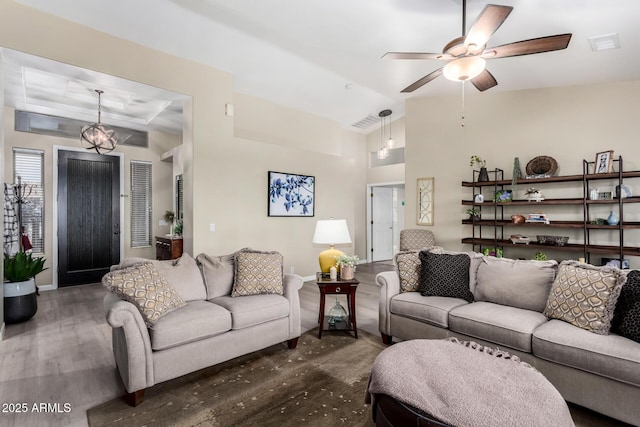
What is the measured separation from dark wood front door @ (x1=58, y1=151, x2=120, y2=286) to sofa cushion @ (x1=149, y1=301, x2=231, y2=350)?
414 centimetres

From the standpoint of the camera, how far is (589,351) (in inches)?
77.7

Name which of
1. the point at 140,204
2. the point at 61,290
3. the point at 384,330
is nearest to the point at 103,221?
the point at 140,204

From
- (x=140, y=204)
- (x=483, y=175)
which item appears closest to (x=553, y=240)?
(x=483, y=175)

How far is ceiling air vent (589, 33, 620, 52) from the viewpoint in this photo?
3.14 meters

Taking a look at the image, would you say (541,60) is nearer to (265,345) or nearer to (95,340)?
(265,345)

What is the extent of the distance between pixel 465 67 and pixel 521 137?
9.34ft

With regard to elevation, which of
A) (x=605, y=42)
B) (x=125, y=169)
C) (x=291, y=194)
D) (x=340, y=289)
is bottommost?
(x=340, y=289)

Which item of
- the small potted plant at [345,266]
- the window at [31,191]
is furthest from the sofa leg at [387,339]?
the window at [31,191]

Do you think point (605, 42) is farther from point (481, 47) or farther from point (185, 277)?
point (185, 277)

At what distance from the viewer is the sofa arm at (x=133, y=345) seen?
A: 212 cm

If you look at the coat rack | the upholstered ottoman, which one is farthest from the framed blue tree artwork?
the upholstered ottoman

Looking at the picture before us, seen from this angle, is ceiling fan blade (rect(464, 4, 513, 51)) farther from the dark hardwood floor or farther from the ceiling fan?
the dark hardwood floor

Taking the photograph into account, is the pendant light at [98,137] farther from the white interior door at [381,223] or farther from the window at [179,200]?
the white interior door at [381,223]

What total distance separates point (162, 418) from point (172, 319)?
625mm
